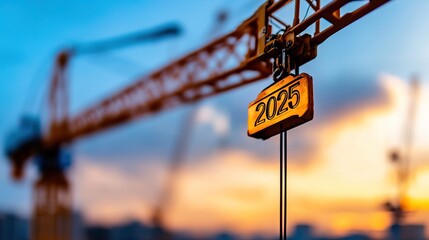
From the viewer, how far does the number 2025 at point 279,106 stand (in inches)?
267

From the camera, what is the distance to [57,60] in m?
52.9

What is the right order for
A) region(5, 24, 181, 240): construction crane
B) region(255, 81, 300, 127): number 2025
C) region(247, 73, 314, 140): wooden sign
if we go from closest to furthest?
region(247, 73, 314, 140): wooden sign, region(255, 81, 300, 127): number 2025, region(5, 24, 181, 240): construction crane

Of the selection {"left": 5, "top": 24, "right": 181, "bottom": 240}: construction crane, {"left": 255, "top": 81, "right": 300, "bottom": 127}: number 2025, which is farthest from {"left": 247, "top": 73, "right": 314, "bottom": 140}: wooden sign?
{"left": 5, "top": 24, "right": 181, "bottom": 240}: construction crane

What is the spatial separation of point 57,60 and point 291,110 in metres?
48.8

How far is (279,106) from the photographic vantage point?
6.99m

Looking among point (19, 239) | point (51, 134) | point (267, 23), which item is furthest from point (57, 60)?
point (19, 239)

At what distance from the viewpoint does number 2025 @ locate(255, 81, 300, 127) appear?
6.78m

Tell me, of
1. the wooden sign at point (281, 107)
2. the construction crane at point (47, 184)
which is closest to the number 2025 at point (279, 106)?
the wooden sign at point (281, 107)

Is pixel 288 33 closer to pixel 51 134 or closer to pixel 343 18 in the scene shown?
pixel 343 18

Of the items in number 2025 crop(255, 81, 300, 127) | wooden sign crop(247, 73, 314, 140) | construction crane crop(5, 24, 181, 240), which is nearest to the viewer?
wooden sign crop(247, 73, 314, 140)

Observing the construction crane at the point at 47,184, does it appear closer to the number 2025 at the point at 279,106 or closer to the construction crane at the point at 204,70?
the construction crane at the point at 204,70

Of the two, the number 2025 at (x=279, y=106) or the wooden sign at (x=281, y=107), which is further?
the number 2025 at (x=279, y=106)

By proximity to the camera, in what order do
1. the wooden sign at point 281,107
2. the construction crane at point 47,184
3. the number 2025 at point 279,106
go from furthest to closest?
the construction crane at point 47,184, the number 2025 at point 279,106, the wooden sign at point 281,107

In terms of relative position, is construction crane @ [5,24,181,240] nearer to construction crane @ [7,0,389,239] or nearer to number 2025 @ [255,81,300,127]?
construction crane @ [7,0,389,239]
